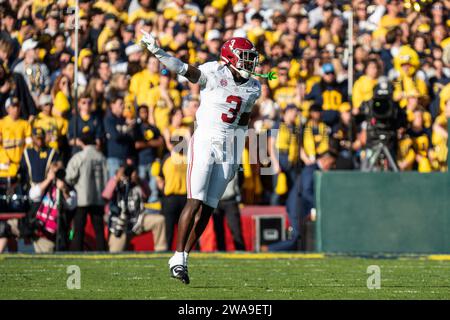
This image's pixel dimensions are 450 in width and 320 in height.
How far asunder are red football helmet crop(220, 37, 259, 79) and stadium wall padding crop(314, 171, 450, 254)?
198 inches

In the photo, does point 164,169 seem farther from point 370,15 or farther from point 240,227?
point 370,15

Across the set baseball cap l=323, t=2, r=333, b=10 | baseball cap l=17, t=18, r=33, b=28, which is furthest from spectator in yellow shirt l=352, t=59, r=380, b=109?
baseball cap l=17, t=18, r=33, b=28

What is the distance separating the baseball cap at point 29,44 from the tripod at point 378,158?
17.0ft

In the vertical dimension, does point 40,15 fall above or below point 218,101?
above

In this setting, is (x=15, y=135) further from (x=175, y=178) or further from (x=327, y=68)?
(x=327, y=68)

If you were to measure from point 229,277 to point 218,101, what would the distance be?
1820mm

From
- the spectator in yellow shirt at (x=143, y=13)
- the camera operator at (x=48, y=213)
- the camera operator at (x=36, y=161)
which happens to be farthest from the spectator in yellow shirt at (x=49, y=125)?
the spectator in yellow shirt at (x=143, y=13)

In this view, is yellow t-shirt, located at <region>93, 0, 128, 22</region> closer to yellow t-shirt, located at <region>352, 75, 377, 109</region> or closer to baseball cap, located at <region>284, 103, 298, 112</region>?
baseball cap, located at <region>284, 103, 298, 112</region>

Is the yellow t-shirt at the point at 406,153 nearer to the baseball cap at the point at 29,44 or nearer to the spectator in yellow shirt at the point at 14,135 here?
the spectator in yellow shirt at the point at 14,135

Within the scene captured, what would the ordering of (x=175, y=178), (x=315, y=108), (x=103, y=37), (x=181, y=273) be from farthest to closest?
(x=103, y=37), (x=315, y=108), (x=175, y=178), (x=181, y=273)

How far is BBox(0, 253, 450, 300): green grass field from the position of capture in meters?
9.80

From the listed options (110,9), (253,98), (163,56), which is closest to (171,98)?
(110,9)

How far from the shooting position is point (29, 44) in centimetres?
1767
